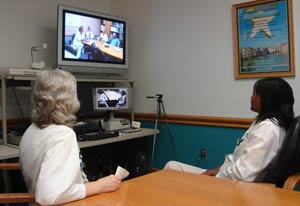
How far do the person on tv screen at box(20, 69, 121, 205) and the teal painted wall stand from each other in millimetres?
2019

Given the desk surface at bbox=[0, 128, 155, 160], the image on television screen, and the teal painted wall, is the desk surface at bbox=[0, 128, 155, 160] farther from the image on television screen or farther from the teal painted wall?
the image on television screen

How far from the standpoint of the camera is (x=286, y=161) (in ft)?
5.84

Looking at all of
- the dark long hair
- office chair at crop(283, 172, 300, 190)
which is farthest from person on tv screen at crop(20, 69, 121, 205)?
the dark long hair

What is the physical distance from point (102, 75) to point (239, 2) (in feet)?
5.97

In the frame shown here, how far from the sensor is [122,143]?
3.96 meters

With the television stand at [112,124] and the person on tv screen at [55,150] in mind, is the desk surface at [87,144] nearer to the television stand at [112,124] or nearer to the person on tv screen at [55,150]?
the television stand at [112,124]

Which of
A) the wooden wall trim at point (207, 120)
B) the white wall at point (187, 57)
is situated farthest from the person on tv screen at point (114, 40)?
the wooden wall trim at point (207, 120)

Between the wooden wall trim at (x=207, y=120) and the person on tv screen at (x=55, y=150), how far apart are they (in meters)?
1.96

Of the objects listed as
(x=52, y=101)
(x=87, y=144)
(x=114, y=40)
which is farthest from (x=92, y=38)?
(x=52, y=101)

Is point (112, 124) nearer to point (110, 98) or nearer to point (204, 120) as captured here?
point (110, 98)

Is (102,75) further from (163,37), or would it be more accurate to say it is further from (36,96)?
(36,96)

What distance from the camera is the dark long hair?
1943 millimetres

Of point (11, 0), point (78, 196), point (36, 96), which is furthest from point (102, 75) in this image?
point (78, 196)

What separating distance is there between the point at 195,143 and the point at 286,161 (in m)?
1.74
